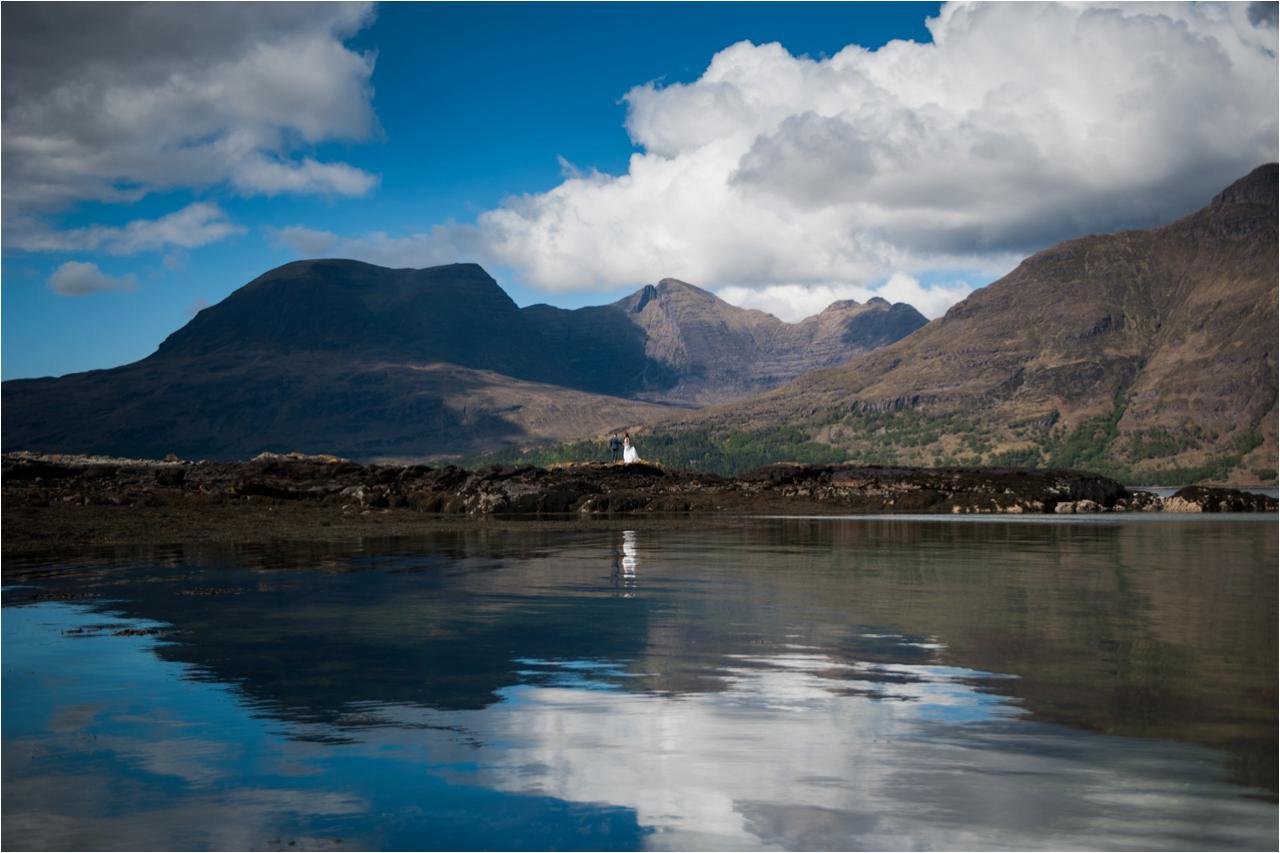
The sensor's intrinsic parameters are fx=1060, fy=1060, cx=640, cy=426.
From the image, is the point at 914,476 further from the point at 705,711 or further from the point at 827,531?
the point at 705,711

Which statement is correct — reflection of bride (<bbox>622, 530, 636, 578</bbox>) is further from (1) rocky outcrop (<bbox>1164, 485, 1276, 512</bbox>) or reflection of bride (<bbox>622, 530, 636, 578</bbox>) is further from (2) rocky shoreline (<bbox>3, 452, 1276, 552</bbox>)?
(1) rocky outcrop (<bbox>1164, 485, 1276, 512</bbox>)

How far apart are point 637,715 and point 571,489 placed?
57.3m

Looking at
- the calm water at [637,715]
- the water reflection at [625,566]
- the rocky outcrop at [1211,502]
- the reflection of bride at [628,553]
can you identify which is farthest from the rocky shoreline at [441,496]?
the calm water at [637,715]

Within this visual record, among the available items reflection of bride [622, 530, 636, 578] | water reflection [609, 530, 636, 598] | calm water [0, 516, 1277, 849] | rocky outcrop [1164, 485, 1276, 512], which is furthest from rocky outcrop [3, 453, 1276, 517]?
calm water [0, 516, 1277, 849]

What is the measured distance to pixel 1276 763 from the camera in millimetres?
9875

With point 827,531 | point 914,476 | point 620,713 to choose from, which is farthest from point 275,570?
point 914,476

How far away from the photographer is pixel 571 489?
2712 inches

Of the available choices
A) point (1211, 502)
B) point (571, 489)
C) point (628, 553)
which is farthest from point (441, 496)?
point (1211, 502)

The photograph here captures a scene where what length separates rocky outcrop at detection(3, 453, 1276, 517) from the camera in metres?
56.7

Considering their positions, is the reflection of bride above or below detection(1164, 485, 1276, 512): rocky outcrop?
above

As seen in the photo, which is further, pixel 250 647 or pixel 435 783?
pixel 250 647

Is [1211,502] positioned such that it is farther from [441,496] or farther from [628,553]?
[628,553]

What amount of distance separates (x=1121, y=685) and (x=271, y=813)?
394 inches

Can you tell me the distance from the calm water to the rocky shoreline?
18.3 metres
